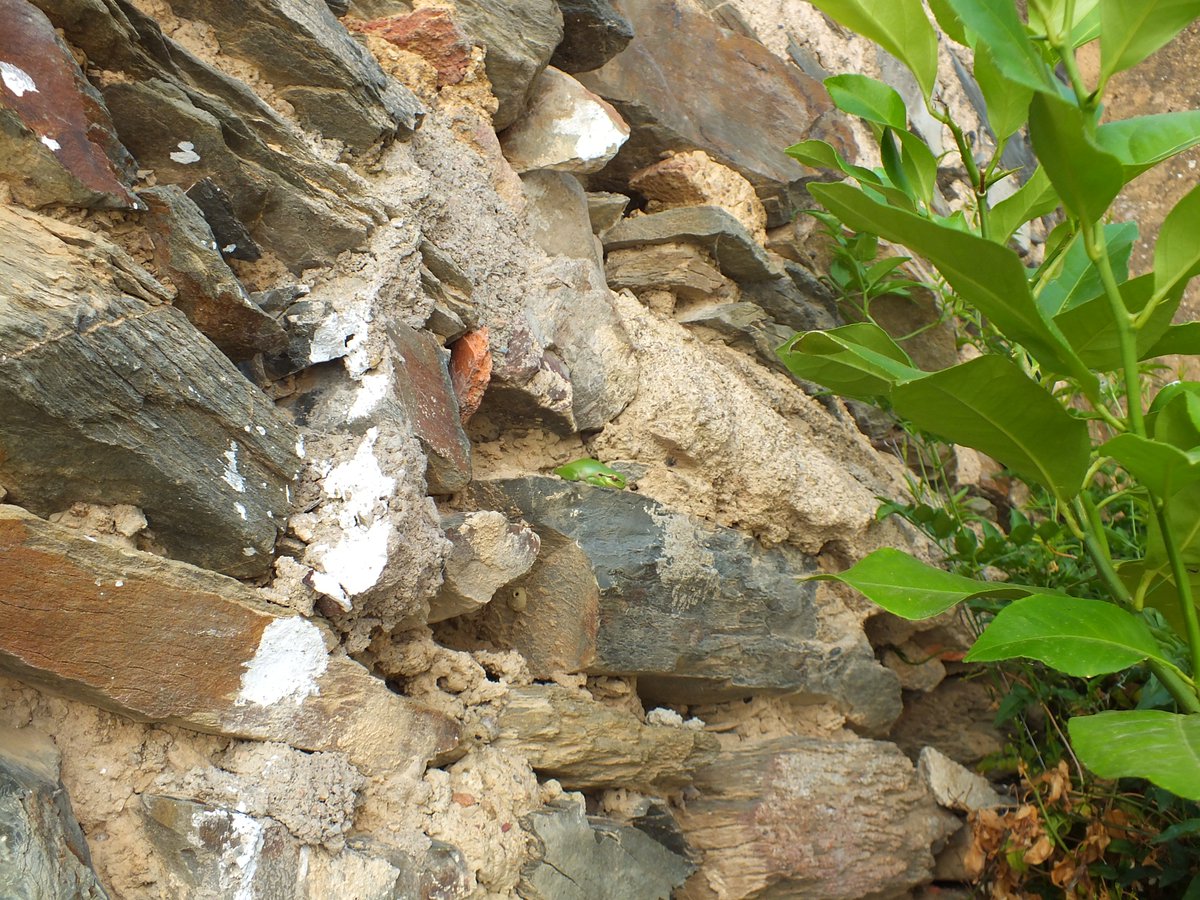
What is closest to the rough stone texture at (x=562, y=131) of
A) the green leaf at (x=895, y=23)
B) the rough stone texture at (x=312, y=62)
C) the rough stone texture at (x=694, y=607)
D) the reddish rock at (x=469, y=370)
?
the rough stone texture at (x=312, y=62)

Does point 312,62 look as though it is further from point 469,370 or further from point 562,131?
point 562,131

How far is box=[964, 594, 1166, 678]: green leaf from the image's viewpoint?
49.3 inches

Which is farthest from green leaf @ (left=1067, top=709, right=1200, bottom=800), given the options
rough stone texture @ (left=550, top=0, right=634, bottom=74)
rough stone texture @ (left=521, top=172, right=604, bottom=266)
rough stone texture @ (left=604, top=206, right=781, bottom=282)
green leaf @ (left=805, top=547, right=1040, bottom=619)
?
rough stone texture @ (left=550, top=0, right=634, bottom=74)

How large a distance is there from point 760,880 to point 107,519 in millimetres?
1443

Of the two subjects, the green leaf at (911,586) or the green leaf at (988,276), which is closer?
the green leaf at (988,276)

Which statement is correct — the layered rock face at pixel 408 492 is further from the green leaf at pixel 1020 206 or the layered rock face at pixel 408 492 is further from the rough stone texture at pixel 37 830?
the green leaf at pixel 1020 206

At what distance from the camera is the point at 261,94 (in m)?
1.89

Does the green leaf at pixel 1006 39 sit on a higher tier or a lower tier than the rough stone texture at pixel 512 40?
higher

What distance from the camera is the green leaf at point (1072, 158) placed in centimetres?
115

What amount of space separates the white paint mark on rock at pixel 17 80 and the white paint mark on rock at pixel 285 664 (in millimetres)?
765

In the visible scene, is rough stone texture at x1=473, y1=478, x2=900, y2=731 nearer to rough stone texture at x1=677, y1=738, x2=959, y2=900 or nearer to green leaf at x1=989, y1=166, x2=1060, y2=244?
rough stone texture at x1=677, y1=738, x2=959, y2=900

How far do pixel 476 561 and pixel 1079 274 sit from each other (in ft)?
3.91

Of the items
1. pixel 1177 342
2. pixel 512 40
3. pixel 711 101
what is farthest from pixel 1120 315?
pixel 711 101

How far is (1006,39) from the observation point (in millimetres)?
1114
